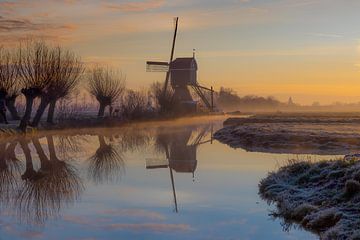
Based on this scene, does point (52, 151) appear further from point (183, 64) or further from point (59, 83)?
point (183, 64)

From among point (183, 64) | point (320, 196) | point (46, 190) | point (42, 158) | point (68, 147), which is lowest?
point (68, 147)

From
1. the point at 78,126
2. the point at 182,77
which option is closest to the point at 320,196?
the point at 78,126

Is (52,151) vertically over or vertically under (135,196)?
under

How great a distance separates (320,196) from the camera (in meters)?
10.1

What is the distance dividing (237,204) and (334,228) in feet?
11.2

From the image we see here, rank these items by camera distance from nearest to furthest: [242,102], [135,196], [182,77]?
[135,196] < [182,77] < [242,102]

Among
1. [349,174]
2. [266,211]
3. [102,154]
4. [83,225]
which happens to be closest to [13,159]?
[102,154]

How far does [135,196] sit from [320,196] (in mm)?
4571

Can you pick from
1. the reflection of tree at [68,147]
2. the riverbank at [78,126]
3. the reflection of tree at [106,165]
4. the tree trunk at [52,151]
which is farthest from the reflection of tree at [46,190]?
the riverbank at [78,126]

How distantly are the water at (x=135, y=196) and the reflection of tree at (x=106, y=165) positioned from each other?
34mm

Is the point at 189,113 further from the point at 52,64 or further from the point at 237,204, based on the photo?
the point at 237,204

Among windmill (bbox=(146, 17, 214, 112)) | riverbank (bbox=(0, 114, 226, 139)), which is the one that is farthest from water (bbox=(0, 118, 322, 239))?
windmill (bbox=(146, 17, 214, 112))

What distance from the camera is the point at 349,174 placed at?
10359mm

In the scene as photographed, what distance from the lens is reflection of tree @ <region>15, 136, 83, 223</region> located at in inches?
402
